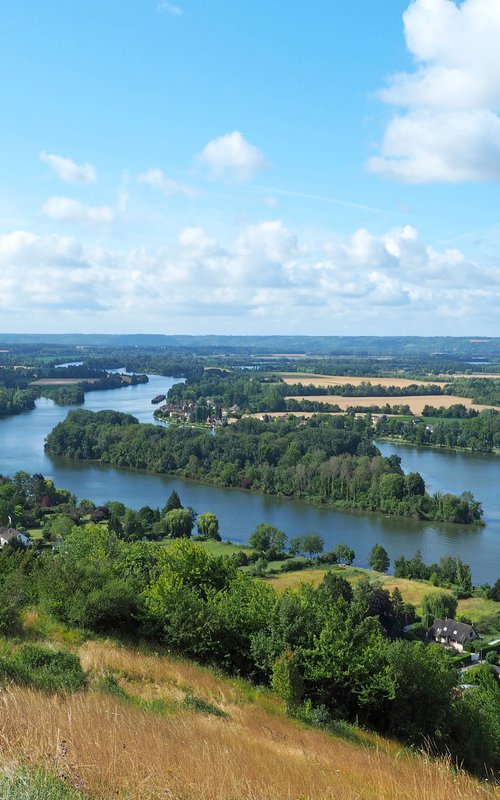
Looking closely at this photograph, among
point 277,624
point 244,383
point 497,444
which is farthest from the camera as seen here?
point 244,383

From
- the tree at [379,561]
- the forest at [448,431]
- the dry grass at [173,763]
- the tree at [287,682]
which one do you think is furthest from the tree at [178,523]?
the forest at [448,431]

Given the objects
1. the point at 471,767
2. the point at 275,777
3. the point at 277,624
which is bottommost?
the point at 471,767

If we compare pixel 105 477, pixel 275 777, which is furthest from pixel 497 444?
pixel 275 777

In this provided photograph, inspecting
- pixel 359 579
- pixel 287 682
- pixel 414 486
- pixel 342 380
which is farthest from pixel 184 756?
pixel 342 380

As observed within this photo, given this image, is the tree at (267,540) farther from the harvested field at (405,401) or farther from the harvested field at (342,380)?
the harvested field at (342,380)

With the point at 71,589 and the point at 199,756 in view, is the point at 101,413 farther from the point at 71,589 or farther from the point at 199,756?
the point at 199,756

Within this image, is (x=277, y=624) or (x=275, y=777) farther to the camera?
(x=277, y=624)

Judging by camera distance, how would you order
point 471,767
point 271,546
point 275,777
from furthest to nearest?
point 271,546, point 471,767, point 275,777
